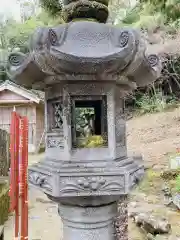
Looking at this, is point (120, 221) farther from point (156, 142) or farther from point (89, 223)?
point (156, 142)

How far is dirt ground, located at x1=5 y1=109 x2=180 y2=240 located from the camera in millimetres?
4543

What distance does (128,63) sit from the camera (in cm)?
174

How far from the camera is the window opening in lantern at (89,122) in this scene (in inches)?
73.7

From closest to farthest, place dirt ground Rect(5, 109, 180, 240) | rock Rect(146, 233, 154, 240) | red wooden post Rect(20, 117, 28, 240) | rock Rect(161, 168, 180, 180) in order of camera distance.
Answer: red wooden post Rect(20, 117, 28, 240)
rock Rect(146, 233, 154, 240)
dirt ground Rect(5, 109, 180, 240)
rock Rect(161, 168, 180, 180)

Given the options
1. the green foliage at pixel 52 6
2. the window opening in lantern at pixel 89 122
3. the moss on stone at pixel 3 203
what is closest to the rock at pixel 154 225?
the moss on stone at pixel 3 203

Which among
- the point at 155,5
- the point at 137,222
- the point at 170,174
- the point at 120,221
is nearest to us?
the point at 120,221

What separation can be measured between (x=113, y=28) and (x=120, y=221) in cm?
147

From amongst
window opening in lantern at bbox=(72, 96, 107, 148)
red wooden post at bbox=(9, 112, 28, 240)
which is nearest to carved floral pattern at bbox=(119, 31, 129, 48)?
window opening in lantern at bbox=(72, 96, 107, 148)

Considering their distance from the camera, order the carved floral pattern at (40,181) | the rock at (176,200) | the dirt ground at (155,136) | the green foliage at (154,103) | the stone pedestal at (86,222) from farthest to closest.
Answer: the green foliage at (154,103), the dirt ground at (155,136), the rock at (176,200), the stone pedestal at (86,222), the carved floral pattern at (40,181)

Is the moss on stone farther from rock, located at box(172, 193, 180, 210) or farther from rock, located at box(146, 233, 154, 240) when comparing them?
rock, located at box(172, 193, 180, 210)

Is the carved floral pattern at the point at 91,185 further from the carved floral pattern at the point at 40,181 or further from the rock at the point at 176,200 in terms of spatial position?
the rock at the point at 176,200

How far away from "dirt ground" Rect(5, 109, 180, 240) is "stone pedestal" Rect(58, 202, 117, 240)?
1360 millimetres

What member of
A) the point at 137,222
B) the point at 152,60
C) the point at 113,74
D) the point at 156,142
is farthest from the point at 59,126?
the point at 156,142

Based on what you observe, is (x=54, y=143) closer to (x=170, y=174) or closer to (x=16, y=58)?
(x=16, y=58)
